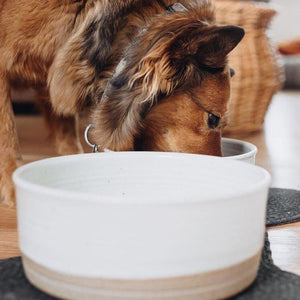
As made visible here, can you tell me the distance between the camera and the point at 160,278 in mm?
764

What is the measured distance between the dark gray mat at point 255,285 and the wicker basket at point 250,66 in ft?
6.34

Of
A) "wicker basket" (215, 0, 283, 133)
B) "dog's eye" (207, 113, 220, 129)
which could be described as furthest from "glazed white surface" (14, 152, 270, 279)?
"wicker basket" (215, 0, 283, 133)

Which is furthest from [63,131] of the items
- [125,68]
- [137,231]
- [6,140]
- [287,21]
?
[287,21]

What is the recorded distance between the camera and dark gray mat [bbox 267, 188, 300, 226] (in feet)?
4.54

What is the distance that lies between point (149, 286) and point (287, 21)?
663cm

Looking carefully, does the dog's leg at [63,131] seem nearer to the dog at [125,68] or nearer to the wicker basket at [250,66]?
the dog at [125,68]

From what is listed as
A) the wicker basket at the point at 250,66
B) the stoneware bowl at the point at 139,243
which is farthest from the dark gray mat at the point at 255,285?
the wicker basket at the point at 250,66

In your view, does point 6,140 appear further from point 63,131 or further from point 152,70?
point 152,70

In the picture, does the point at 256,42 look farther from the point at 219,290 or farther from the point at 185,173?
the point at 219,290

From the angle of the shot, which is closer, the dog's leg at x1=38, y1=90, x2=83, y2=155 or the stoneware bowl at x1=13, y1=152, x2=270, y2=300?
the stoneware bowl at x1=13, y1=152, x2=270, y2=300

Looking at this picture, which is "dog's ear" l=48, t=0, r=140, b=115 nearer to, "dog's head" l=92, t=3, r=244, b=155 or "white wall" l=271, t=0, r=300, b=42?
"dog's head" l=92, t=3, r=244, b=155

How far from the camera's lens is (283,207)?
1.50m

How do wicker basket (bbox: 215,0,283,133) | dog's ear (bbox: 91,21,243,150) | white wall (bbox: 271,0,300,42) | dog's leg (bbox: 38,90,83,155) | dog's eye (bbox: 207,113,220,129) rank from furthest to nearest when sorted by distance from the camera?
white wall (bbox: 271,0,300,42) < wicker basket (bbox: 215,0,283,133) < dog's leg (bbox: 38,90,83,155) < dog's eye (bbox: 207,113,220,129) < dog's ear (bbox: 91,21,243,150)

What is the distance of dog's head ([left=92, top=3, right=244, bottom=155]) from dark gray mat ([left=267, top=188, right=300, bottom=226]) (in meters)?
0.22
